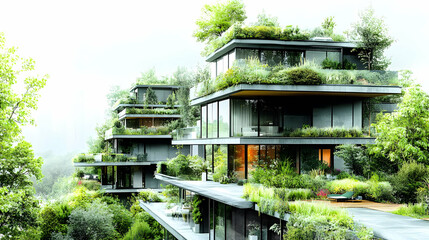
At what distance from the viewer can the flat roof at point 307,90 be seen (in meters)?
24.6

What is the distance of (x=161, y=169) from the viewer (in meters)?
34.7

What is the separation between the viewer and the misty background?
115 m

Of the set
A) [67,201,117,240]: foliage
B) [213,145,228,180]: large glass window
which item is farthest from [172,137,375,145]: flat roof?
[67,201,117,240]: foliage

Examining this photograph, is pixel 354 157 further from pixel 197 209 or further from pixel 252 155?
pixel 197 209

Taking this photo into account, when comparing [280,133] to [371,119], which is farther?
[371,119]

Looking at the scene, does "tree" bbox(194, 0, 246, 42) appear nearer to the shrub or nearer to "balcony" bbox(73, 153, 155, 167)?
"balcony" bbox(73, 153, 155, 167)

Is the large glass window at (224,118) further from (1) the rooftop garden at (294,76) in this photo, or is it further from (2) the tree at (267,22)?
(2) the tree at (267,22)

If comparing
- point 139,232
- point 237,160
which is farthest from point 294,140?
point 139,232

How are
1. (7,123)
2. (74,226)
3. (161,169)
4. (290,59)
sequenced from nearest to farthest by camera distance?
(7,123) → (290,59) → (74,226) → (161,169)

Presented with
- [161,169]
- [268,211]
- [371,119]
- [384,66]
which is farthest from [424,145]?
[161,169]

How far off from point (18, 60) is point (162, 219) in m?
12.9

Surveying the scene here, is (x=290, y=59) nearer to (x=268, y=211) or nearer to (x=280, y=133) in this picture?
(x=280, y=133)

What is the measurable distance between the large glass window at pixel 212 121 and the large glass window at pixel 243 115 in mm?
3051

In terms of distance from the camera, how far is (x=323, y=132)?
2567 centimetres
